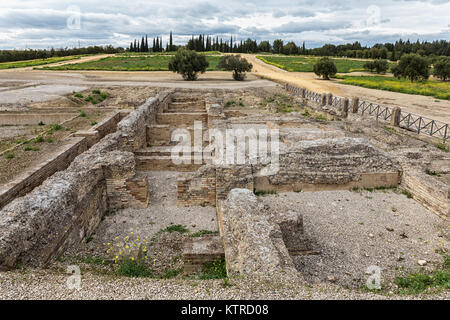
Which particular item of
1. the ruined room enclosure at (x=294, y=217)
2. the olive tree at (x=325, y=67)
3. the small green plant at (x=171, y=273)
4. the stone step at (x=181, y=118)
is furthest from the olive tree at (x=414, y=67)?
the small green plant at (x=171, y=273)

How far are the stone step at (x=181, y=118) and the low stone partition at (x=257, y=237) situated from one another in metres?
8.92

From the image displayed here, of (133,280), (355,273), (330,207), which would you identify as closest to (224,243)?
(133,280)

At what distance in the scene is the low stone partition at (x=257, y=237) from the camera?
404 cm

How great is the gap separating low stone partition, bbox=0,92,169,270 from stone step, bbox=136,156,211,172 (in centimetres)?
86

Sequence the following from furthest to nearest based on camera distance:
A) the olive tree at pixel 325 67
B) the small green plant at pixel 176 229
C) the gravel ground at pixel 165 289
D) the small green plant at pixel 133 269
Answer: the olive tree at pixel 325 67 < the small green plant at pixel 176 229 < the small green plant at pixel 133 269 < the gravel ground at pixel 165 289

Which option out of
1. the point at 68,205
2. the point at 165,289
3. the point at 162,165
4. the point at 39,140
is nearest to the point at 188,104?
the point at 39,140

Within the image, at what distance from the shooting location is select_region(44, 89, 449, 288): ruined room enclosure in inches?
197

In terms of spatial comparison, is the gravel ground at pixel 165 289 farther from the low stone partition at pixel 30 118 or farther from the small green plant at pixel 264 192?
the low stone partition at pixel 30 118

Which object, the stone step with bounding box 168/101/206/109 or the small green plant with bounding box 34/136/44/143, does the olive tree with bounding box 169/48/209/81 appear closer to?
the stone step with bounding box 168/101/206/109

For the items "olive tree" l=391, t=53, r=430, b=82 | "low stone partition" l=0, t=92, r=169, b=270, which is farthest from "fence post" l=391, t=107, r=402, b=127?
"olive tree" l=391, t=53, r=430, b=82

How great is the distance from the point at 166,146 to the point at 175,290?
926 centimetres

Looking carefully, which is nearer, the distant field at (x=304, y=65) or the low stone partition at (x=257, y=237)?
the low stone partition at (x=257, y=237)

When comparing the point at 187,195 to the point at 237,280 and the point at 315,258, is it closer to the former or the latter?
the point at 315,258

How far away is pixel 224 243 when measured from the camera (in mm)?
5105
